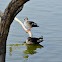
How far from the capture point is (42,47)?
21.0 metres

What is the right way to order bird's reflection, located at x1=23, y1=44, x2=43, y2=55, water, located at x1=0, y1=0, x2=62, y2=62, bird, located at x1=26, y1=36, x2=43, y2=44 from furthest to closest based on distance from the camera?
bird, located at x1=26, y1=36, x2=43, y2=44 → bird's reflection, located at x1=23, y1=44, x2=43, y2=55 → water, located at x1=0, y1=0, x2=62, y2=62

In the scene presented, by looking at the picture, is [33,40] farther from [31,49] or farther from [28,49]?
[28,49]

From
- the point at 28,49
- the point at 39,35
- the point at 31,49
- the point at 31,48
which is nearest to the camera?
the point at 28,49

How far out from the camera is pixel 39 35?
77.7 ft

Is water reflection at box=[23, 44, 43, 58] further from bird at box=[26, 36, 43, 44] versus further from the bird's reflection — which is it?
bird at box=[26, 36, 43, 44]

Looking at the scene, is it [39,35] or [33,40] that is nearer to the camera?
[33,40]

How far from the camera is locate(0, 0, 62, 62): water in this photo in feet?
61.0

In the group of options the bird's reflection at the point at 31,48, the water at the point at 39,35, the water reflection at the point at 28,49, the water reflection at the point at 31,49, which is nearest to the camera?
the water at the point at 39,35

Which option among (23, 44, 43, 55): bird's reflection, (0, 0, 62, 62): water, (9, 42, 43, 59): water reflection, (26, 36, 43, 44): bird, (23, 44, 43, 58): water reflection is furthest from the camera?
(26, 36, 43, 44): bird

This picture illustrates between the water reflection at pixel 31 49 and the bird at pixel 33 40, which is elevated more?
the bird at pixel 33 40

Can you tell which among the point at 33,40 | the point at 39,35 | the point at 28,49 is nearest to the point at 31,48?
the point at 28,49

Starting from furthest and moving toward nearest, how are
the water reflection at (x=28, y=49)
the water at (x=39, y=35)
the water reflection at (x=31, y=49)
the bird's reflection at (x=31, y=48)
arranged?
the bird's reflection at (x=31, y=48)
the water reflection at (x=31, y=49)
the water reflection at (x=28, y=49)
the water at (x=39, y=35)

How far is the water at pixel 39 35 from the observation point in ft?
61.0

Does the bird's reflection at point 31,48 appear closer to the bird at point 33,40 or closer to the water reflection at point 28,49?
the water reflection at point 28,49
